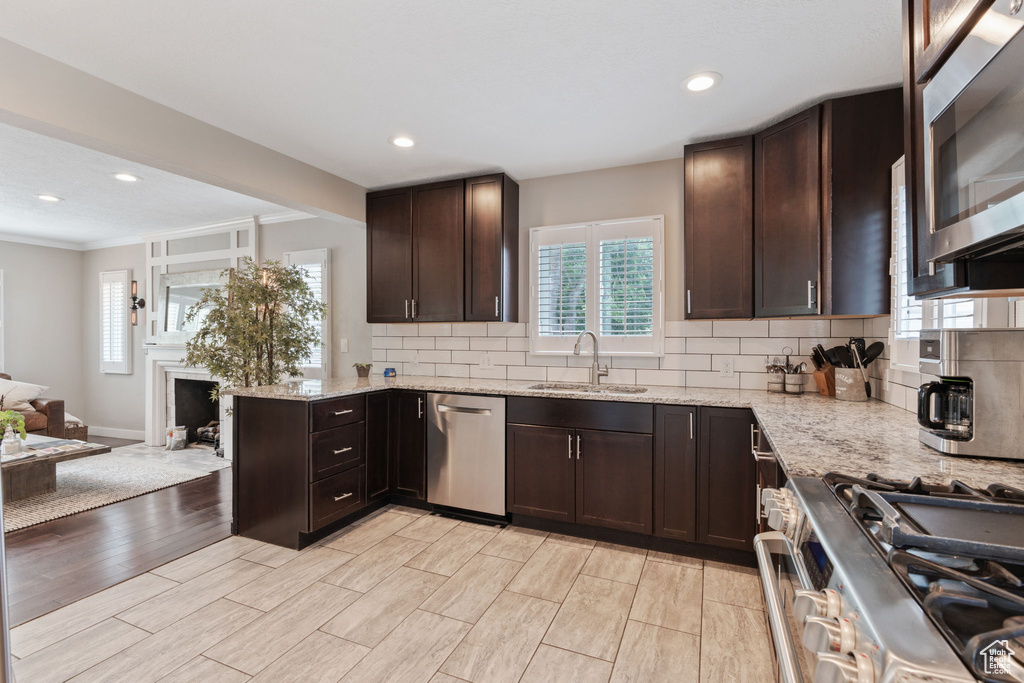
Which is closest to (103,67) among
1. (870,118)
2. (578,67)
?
(578,67)

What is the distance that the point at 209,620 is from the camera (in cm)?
208

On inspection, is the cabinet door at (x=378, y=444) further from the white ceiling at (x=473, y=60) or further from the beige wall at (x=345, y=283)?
the white ceiling at (x=473, y=60)

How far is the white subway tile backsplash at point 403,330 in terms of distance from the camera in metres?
4.07

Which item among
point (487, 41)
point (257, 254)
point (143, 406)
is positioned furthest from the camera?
point (143, 406)

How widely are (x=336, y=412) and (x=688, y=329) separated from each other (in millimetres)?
2397

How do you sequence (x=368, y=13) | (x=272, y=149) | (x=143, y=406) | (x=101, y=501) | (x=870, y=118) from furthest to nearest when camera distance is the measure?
(x=143, y=406), (x=101, y=501), (x=272, y=149), (x=870, y=118), (x=368, y=13)

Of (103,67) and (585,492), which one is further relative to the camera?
(585,492)

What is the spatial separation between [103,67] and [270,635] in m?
2.65

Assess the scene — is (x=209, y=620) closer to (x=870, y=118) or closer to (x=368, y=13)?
(x=368, y=13)

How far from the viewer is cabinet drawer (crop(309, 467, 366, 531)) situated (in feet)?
9.18

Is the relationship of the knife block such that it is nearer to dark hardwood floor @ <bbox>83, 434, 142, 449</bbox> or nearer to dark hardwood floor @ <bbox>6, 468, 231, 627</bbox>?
dark hardwood floor @ <bbox>6, 468, 231, 627</bbox>

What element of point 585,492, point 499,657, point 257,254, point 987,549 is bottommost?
point 499,657

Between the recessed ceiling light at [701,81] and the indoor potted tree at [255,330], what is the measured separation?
323 cm

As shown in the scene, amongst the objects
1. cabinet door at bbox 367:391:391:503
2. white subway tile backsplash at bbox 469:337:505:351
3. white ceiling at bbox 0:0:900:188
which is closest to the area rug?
cabinet door at bbox 367:391:391:503
